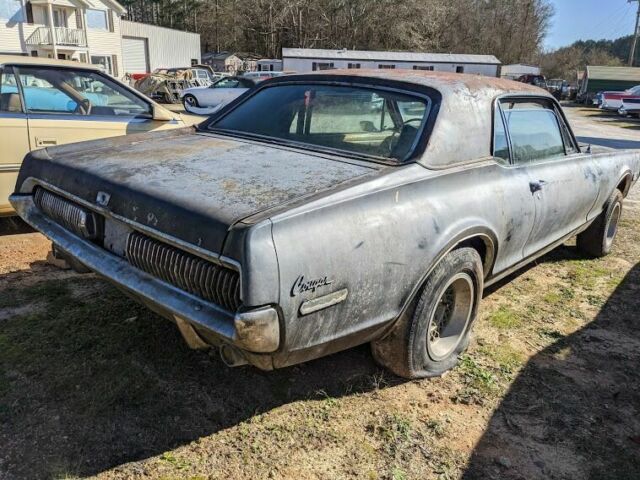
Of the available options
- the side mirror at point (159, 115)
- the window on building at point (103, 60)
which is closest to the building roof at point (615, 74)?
the window on building at point (103, 60)

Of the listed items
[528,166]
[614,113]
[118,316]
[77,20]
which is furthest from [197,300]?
[77,20]

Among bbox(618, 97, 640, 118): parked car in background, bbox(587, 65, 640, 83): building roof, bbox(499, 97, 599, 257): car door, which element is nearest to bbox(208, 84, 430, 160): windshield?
bbox(499, 97, 599, 257): car door

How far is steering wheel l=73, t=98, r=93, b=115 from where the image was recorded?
512 cm

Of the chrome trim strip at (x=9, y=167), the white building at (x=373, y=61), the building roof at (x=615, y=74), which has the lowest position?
the chrome trim strip at (x=9, y=167)

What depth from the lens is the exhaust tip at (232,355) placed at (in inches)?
83.4

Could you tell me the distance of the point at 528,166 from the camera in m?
3.38

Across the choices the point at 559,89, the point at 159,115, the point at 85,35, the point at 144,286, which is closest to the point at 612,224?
the point at 159,115

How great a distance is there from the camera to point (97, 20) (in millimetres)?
36500

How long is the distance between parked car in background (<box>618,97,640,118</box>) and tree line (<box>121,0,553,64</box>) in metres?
39.7

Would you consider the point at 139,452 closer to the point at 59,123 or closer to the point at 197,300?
the point at 197,300

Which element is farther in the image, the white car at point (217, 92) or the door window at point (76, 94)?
the white car at point (217, 92)

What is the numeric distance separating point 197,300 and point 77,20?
3938 centimetres

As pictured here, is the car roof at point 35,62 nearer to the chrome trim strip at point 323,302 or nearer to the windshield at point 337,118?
the windshield at point 337,118

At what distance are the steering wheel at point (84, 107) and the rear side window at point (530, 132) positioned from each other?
3.86 meters
